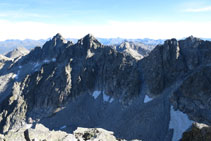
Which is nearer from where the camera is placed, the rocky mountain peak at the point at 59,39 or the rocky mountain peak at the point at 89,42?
the rocky mountain peak at the point at 89,42

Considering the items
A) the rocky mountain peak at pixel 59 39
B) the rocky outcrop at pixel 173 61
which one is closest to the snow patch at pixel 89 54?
the rocky outcrop at pixel 173 61

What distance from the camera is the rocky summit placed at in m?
65.7

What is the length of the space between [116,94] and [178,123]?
1423 inches

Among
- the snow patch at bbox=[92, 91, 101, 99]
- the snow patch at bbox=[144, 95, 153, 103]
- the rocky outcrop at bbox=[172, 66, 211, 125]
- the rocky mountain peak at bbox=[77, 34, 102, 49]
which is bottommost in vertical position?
the snow patch at bbox=[92, 91, 101, 99]

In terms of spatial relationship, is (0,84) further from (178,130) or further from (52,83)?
(178,130)

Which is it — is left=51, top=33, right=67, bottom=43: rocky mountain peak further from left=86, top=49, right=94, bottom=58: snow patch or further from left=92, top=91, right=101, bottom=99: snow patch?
left=92, top=91, right=101, bottom=99: snow patch

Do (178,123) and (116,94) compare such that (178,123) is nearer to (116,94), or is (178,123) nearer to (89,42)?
(116,94)

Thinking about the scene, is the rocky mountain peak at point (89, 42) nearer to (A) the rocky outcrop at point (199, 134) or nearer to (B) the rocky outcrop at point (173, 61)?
(B) the rocky outcrop at point (173, 61)

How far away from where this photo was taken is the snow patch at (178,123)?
6084cm

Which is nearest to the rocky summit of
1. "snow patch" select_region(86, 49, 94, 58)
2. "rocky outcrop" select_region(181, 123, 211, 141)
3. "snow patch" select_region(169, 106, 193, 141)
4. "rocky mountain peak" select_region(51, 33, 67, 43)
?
"snow patch" select_region(169, 106, 193, 141)

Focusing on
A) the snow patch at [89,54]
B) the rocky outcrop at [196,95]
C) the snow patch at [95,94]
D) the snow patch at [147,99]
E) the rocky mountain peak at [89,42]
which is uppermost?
the rocky mountain peak at [89,42]

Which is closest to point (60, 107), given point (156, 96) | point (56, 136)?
point (156, 96)

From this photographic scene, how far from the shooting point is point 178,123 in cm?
6356

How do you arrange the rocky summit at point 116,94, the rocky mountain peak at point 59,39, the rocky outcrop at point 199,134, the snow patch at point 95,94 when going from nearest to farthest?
the rocky outcrop at point 199,134 < the rocky summit at point 116,94 < the snow patch at point 95,94 < the rocky mountain peak at point 59,39
